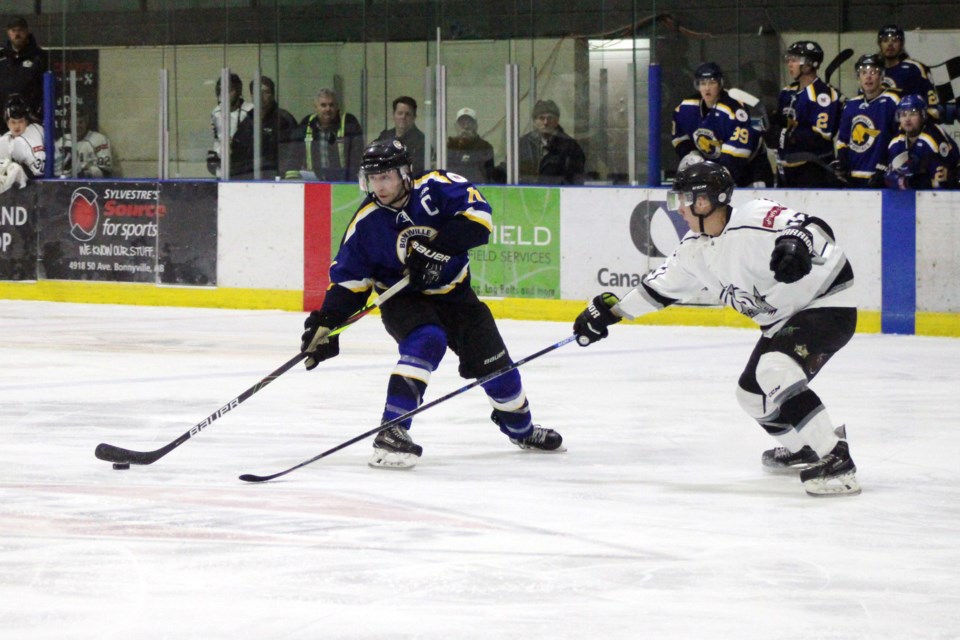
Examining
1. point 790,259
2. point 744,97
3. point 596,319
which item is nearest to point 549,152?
point 744,97

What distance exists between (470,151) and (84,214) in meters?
2.82

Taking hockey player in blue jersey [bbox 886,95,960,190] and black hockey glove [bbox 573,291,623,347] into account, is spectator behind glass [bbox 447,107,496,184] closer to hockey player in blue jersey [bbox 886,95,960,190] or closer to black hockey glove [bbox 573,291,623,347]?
hockey player in blue jersey [bbox 886,95,960,190]

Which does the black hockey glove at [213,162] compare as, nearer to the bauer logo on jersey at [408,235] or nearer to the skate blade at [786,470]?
the bauer logo on jersey at [408,235]

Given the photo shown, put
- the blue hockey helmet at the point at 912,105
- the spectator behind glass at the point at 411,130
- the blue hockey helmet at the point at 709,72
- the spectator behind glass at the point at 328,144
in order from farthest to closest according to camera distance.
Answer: the spectator behind glass at the point at 328,144 < the spectator behind glass at the point at 411,130 < the blue hockey helmet at the point at 709,72 < the blue hockey helmet at the point at 912,105

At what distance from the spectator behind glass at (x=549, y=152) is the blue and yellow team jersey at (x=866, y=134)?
159 centimetres

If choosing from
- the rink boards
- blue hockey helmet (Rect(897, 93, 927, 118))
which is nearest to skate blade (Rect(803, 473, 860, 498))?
the rink boards

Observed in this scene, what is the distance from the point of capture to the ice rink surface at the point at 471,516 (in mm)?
3189

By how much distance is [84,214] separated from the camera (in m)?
11.0

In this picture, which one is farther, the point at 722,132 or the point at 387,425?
the point at 722,132

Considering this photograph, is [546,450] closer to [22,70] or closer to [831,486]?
[831,486]

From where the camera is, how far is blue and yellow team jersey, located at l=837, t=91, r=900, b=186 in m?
8.70

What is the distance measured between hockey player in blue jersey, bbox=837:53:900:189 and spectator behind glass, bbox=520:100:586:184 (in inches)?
62.3

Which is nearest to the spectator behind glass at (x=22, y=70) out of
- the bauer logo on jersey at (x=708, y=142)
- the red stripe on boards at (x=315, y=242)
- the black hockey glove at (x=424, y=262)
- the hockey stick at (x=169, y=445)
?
the red stripe on boards at (x=315, y=242)

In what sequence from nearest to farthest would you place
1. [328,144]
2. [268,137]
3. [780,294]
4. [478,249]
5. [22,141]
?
[780,294] < [478,249] < [328,144] < [268,137] < [22,141]
